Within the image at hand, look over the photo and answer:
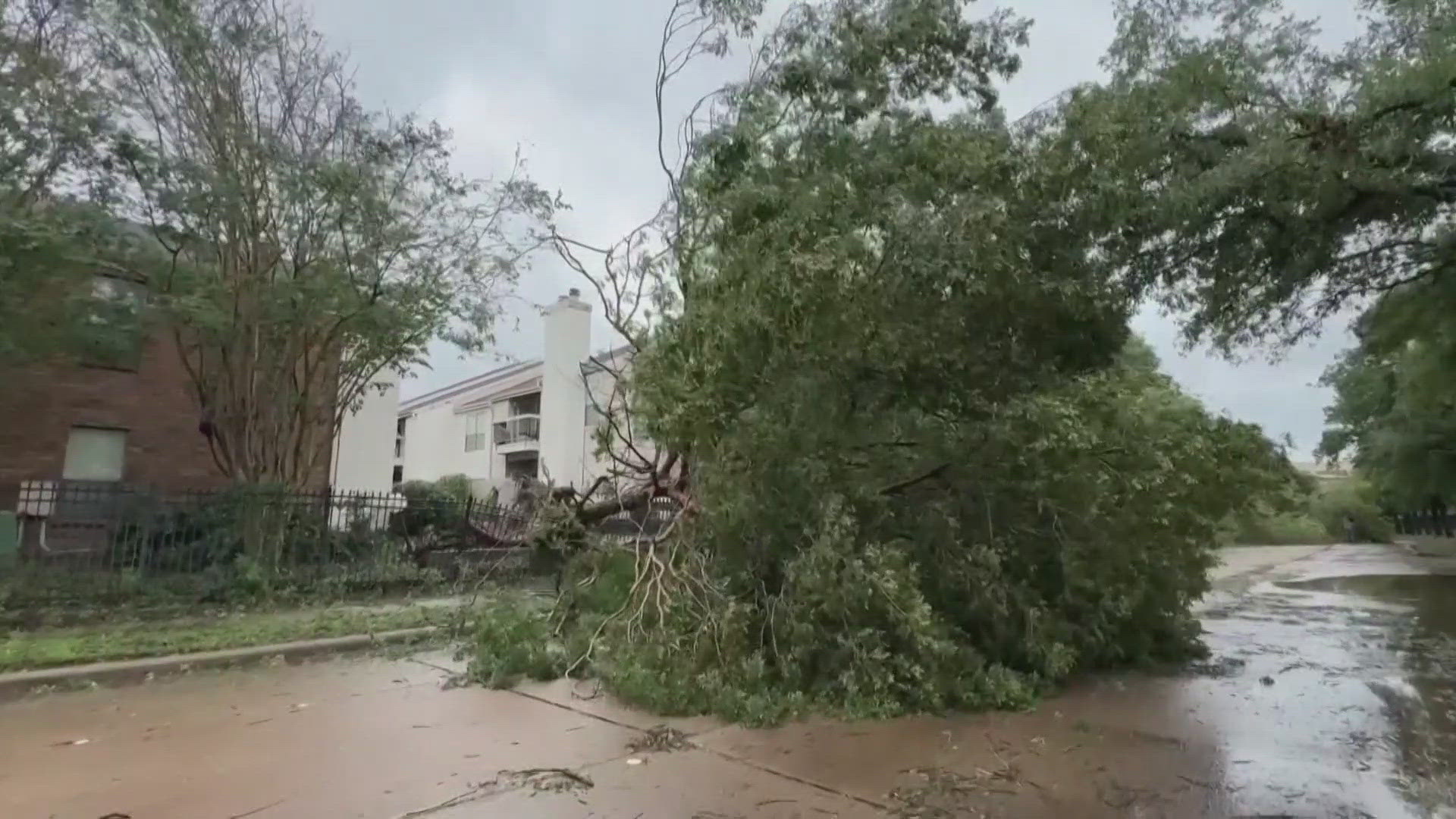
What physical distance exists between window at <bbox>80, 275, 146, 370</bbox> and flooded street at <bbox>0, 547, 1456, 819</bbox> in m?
6.04

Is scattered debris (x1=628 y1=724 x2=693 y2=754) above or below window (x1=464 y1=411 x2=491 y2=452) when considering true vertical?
below

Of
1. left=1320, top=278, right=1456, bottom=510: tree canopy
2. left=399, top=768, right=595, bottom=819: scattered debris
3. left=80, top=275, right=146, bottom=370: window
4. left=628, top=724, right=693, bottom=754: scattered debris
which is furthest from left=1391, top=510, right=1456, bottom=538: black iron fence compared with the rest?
left=80, top=275, right=146, bottom=370: window

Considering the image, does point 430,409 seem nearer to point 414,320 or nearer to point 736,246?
point 414,320

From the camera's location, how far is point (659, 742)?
574 centimetres

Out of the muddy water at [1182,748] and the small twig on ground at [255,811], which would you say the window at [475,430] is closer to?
the muddy water at [1182,748]

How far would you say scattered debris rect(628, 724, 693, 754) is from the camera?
561 cm

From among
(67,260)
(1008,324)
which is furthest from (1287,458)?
(67,260)

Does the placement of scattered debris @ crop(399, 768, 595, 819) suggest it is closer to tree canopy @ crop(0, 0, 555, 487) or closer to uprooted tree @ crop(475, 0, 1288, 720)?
uprooted tree @ crop(475, 0, 1288, 720)

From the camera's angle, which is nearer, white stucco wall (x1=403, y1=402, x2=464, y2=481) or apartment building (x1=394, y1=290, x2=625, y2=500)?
apartment building (x1=394, y1=290, x2=625, y2=500)

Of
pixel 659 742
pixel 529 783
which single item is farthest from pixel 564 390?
pixel 529 783

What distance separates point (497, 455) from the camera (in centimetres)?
3897

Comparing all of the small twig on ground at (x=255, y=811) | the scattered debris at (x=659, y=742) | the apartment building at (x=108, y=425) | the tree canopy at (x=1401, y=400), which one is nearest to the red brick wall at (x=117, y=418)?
the apartment building at (x=108, y=425)

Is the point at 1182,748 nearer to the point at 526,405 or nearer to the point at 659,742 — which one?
the point at 659,742

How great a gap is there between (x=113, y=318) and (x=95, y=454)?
6.06 meters
